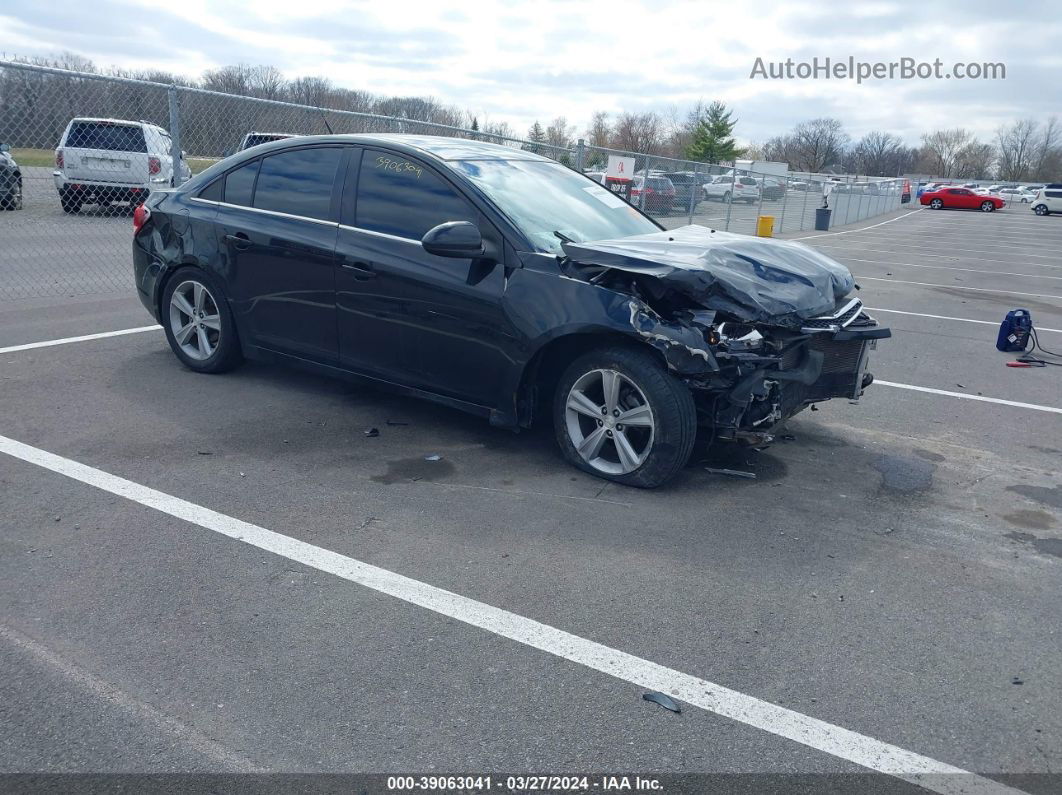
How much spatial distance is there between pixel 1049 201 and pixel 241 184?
59.1m

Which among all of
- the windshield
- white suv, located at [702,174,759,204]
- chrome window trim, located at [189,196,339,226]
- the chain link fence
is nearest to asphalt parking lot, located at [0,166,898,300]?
the chain link fence

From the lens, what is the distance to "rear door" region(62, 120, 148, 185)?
1002cm

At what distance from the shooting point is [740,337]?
15.4ft

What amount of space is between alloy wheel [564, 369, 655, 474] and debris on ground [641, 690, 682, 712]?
188 cm

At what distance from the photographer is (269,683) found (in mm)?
3008

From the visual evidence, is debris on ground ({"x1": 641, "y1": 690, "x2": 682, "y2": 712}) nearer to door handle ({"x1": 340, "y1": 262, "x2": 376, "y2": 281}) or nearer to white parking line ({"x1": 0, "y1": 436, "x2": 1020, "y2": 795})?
white parking line ({"x1": 0, "y1": 436, "x2": 1020, "y2": 795})

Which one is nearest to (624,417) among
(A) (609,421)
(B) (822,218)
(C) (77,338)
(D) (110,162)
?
(A) (609,421)

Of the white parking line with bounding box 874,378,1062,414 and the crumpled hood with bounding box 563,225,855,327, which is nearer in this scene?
the crumpled hood with bounding box 563,225,855,327

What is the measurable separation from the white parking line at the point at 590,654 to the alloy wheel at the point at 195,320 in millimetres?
2000

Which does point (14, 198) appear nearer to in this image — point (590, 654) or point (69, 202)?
point (69, 202)

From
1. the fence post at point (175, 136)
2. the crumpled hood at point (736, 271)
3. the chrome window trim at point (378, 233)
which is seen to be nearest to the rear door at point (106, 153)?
the fence post at point (175, 136)

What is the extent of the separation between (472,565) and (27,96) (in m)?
7.60

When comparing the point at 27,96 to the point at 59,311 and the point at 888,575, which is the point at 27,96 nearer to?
the point at 59,311

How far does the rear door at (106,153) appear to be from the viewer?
1002cm
